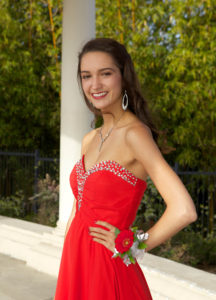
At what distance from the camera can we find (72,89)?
4.61m

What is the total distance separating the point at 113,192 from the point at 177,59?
17.1ft

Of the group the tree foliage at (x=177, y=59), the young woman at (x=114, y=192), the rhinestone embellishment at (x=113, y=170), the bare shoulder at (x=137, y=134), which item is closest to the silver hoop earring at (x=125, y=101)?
the young woman at (x=114, y=192)

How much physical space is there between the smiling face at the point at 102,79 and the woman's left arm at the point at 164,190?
0.21 m

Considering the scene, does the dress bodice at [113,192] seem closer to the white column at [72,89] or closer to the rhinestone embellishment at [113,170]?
the rhinestone embellishment at [113,170]

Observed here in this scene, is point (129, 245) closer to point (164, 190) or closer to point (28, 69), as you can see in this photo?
point (164, 190)

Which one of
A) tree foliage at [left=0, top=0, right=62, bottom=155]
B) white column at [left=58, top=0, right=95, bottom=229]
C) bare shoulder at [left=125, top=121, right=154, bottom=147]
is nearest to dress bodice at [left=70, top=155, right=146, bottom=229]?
bare shoulder at [left=125, top=121, right=154, bottom=147]

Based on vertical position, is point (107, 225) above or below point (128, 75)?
below

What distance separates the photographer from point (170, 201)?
1.56 meters

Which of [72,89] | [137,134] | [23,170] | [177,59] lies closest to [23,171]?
[23,170]

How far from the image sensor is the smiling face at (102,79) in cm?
178

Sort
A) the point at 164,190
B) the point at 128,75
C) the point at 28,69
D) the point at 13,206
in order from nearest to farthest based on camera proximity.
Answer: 1. the point at 164,190
2. the point at 128,75
3. the point at 28,69
4. the point at 13,206

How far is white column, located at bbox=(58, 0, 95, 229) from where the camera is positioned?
448 cm

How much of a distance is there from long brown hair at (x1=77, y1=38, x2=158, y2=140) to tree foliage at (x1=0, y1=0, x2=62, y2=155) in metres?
6.07

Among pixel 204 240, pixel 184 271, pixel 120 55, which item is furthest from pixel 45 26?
pixel 120 55
